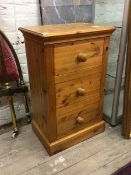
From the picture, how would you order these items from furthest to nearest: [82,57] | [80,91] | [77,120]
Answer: [77,120], [80,91], [82,57]

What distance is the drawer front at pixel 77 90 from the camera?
1214 mm

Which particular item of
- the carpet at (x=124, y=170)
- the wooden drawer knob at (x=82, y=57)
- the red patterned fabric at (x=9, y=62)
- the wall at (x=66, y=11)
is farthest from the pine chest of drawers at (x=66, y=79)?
the carpet at (x=124, y=170)

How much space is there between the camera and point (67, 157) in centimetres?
133

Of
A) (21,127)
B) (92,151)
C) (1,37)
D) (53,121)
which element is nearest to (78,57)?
(53,121)

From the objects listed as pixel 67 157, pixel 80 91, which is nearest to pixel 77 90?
pixel 80 91

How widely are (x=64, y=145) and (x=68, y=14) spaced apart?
38.4 inches

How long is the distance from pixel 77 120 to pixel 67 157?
10.0 inches

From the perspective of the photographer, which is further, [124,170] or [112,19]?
[112,19]

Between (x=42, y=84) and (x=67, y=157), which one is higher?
(x=42, y=84)

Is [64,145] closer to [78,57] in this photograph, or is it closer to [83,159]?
[83,159]

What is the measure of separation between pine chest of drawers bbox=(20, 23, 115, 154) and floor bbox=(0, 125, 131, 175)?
2.5 inches

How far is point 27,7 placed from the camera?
1427mm

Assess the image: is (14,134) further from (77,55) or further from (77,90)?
(77,55)

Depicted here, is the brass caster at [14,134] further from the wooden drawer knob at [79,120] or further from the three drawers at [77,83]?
the wooden drawer knob at [79,120]
